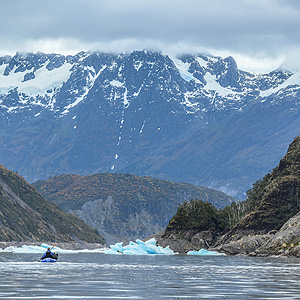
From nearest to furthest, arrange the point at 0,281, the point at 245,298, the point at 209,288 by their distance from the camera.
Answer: the point at 245,298 < the point at 209,288 < the point at 0,281

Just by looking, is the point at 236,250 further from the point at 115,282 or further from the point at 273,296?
the point at 273,296

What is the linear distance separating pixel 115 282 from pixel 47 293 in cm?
1481

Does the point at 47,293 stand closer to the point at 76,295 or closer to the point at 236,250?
the point at 76,295

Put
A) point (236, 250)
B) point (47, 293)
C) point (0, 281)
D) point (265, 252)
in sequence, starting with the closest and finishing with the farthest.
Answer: point (47, 293) < point (0, 281) < point (265, 252) < point (236, 250)

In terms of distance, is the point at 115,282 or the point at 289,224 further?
the point at 289,224

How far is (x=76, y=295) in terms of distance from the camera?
5694 centimetres

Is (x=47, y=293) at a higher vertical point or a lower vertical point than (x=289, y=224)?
lower

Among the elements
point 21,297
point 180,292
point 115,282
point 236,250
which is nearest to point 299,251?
point 236,250

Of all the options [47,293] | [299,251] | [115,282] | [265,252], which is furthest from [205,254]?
[47,293]

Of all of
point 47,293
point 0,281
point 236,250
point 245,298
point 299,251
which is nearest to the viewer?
point 245,298

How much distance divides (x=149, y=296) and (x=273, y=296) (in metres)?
9.57

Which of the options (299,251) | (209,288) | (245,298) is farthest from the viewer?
(299,251)

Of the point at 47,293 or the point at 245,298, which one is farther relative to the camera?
the point at 47,293

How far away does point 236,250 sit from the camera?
639 feet
